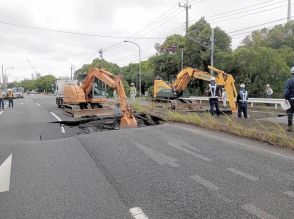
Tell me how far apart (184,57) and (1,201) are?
4004 centimetres

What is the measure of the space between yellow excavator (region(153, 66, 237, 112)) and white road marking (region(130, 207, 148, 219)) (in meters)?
13.7

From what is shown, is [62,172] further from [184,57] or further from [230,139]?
[184,57]

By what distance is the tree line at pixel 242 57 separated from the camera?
32312 mm

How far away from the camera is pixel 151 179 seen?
19.5 ft

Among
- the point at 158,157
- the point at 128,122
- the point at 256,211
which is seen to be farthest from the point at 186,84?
the point at 256,211

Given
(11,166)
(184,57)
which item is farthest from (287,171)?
(184,57)

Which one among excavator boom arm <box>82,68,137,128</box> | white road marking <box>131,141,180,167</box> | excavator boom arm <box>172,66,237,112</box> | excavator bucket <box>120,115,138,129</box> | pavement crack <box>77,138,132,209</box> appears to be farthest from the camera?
excavator boom arm <box>172,66,237,112</box>

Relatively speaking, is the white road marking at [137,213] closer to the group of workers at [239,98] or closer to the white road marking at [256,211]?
the white road marking at [256,211]

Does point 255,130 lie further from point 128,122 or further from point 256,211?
point 128,122

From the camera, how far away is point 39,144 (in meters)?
10.0

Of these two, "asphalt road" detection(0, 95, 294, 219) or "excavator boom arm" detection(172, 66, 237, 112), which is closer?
"asphalt road" detection(0, 95, 294, 219)

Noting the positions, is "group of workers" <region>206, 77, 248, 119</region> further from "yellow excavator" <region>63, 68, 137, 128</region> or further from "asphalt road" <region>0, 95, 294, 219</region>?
"asphalt road" <region>0, 95, 294, 219</region>

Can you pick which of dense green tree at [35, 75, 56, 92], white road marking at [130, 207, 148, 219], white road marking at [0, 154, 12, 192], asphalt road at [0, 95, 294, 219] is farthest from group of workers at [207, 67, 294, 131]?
dense green tree at [35, 75, 56, 92]

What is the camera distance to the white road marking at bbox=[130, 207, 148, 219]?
435 centimetres
